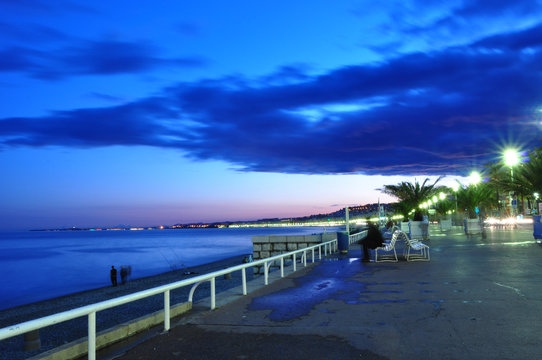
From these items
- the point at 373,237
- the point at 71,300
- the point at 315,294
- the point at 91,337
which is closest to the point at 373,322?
the point at 315,294

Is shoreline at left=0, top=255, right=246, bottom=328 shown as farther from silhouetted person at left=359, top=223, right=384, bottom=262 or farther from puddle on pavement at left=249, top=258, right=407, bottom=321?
puddle on pavement at left=249, top=258, right=407, bottom=321

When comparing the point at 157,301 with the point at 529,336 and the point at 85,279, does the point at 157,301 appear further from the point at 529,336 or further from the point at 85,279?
the point at 85,279

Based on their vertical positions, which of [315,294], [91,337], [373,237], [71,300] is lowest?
[71,300]

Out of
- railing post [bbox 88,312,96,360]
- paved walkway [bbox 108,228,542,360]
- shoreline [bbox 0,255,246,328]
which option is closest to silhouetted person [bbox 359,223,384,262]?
paved walkway [bbox 108,228,542,360]

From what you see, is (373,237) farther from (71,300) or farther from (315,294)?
(71,300)

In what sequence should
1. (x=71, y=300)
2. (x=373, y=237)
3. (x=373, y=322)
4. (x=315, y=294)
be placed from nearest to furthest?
(x=373, y=322) < (x=315, y=294) < (x=373, y=237) < (x=71, y=300)

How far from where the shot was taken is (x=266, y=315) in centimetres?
679

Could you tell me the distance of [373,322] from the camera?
240 inches

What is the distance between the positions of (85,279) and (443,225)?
145 feet

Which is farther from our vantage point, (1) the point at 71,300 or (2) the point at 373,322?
(1) the point at 71,300

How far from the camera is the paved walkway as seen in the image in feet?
15.7

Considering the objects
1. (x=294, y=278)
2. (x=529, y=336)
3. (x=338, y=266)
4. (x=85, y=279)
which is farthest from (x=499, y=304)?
(x=85, y=279)

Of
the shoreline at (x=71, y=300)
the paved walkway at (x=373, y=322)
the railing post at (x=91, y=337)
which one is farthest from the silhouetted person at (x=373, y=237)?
the shoreline at (x=71, y=300)

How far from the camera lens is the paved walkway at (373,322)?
15.7ft
